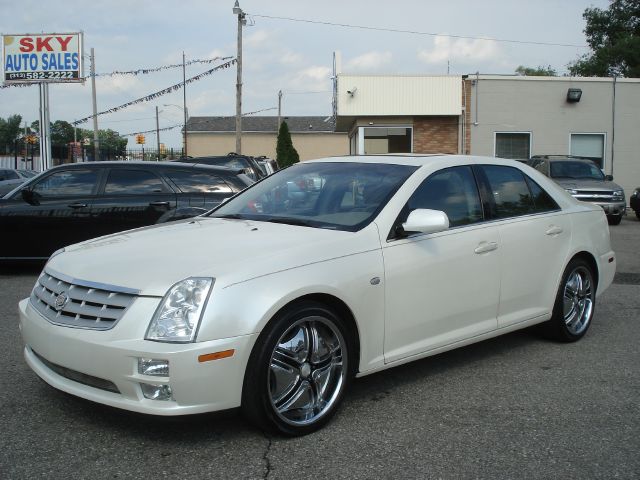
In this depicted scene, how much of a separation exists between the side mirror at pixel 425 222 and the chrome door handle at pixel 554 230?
1578 millimetres

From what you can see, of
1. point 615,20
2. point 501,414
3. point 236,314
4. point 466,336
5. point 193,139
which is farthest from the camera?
point 193,139

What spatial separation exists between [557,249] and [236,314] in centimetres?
310

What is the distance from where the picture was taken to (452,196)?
4797mm

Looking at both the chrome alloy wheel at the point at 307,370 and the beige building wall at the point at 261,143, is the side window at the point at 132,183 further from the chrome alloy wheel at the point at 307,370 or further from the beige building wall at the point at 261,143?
the beige building wall at the point at 261,143

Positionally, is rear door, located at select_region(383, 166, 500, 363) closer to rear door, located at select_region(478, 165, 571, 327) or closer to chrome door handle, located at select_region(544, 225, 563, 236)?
rear door, located at select_region(478, 165, 571, 327)

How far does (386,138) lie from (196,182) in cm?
1565

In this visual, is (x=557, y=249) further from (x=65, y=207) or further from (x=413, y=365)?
(x=65, y=207)

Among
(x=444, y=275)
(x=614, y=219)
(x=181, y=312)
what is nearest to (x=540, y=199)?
(x=444, y=275)

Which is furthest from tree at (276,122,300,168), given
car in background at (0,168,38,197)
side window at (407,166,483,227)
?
side window at (407,166,483,227)

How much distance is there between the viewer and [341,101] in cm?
2272

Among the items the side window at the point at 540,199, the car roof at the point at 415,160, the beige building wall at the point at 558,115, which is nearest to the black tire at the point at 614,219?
the beige building wall at the point at 558,115

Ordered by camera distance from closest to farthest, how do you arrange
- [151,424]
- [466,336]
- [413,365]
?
[151,424] < [466,336] < [413,365]

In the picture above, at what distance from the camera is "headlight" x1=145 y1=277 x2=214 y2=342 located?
10.8 feet

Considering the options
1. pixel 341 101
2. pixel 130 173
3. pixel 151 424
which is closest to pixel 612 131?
pixel 341 101
